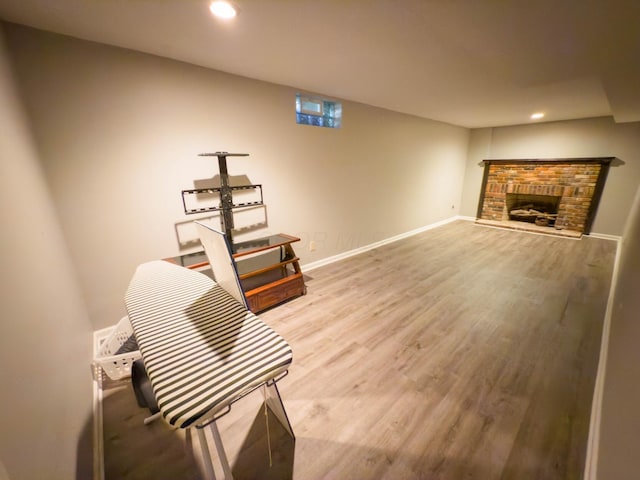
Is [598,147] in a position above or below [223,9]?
below

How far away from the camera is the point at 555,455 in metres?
1.22

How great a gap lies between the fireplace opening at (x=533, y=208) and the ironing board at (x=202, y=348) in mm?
6797

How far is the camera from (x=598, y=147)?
4574 millimetres

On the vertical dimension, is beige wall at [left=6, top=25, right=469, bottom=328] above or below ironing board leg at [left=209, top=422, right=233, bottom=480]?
above

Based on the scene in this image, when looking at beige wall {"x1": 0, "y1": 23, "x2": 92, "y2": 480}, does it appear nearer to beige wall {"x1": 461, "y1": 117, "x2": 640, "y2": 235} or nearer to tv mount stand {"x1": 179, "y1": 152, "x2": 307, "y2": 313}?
tv mount stand {"x1": 179, "y1": 152, "x2": 307, "y2": 313}

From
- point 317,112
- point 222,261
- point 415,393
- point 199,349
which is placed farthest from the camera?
point 317,112

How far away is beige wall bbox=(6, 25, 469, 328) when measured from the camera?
1687mm

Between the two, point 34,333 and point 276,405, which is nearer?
point 34,333

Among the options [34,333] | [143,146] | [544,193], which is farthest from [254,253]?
[544,193]

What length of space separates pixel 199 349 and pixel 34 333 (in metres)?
0.75

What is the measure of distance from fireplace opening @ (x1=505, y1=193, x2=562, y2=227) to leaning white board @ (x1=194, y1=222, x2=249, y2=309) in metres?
6.72

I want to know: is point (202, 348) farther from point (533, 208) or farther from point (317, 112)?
point (533, 208)

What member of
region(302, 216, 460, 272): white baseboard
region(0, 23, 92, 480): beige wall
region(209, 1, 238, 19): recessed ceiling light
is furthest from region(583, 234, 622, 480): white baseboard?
region(209, 1, 238, 19): recessed ceiling light

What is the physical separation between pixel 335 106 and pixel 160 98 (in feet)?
6.82
